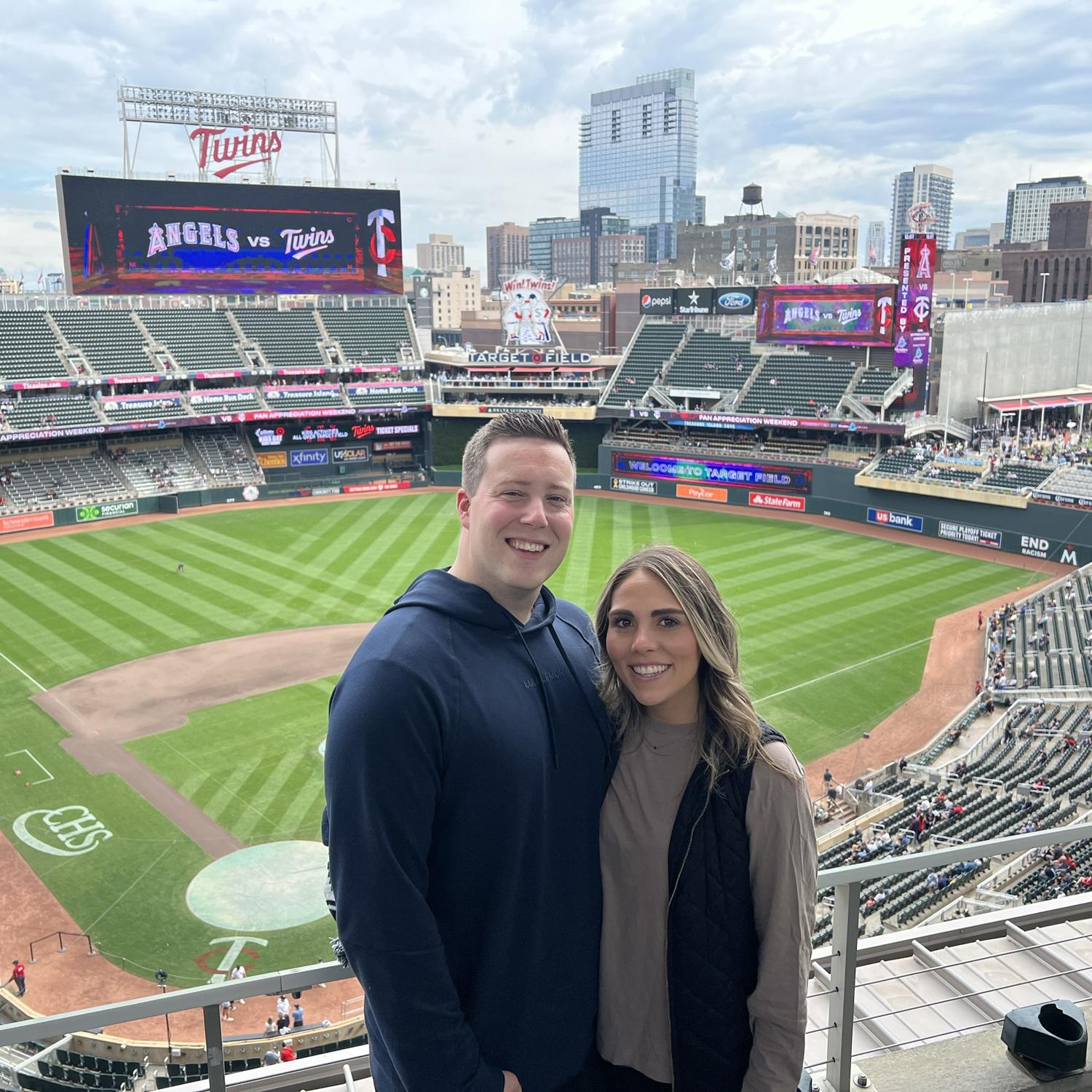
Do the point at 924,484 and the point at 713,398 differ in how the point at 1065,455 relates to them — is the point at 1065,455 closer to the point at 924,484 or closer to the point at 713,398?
the point at 924,484

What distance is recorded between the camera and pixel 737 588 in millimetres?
33656

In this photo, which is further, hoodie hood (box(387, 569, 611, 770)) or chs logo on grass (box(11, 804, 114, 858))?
chs logo on grass (box(11, 804, 114, 858))

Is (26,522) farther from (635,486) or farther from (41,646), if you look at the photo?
(635,486)

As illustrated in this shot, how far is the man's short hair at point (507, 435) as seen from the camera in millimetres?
3318

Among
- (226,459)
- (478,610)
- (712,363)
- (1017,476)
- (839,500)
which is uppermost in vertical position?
(478,610)

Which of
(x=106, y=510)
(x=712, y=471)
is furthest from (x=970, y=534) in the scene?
(x=106, y=510)

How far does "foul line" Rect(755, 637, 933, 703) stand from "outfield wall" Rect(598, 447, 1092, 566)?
445 inches

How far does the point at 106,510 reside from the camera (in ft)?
146

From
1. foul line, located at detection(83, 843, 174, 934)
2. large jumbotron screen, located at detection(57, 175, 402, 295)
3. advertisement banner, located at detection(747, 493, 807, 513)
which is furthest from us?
large jumbotron screen, located at detection(57, 175, 402, 295)

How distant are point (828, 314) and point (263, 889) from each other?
142 ft

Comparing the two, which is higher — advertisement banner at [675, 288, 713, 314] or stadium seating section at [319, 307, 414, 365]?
advertisement banner at [675, 288, 713, 314]

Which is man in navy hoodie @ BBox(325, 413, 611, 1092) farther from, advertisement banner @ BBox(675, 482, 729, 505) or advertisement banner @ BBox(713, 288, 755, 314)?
advertisement banner @ BBox(713, 288, 755, 314)

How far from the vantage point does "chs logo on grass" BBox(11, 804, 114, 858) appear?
17.7 metres

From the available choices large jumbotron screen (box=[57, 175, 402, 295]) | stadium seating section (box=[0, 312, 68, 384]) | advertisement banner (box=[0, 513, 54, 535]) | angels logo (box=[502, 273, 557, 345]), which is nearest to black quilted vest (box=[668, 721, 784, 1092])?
advertisement banner (box=[0, 513, 54, 535])
